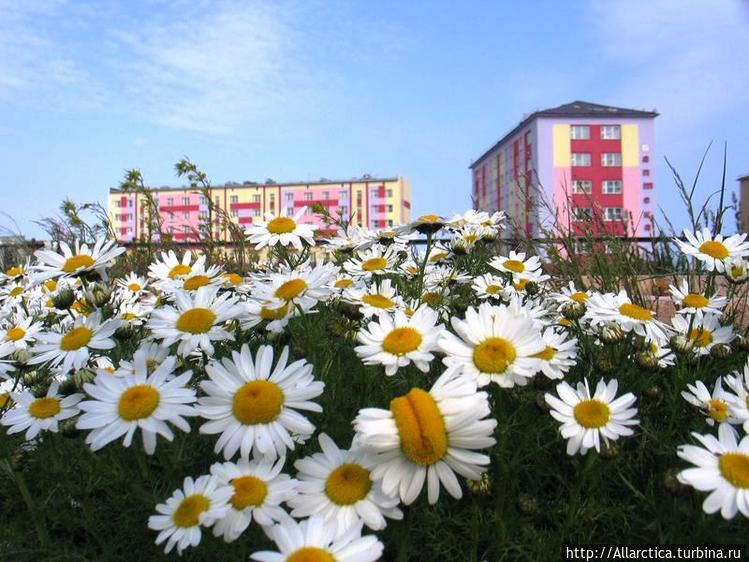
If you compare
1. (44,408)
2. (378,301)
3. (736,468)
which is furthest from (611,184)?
(44,408)

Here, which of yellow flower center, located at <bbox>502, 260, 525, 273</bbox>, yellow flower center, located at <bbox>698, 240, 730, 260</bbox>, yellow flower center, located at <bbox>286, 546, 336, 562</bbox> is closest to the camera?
yellow flower center, located at <bbox>286, 546, 336, 562</bbox>

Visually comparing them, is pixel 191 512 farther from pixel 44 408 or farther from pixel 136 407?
pixel 44 408

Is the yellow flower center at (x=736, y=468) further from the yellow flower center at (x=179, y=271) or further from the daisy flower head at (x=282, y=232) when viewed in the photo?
the yellow flower center at (x=179, y=271)

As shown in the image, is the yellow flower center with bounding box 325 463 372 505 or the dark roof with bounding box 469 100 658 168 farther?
the dark roof with bounding box 469 100 658 168

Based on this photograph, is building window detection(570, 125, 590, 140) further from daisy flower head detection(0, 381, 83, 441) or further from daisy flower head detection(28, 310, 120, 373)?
daisy flower head detection(0, 381, 83, 441)

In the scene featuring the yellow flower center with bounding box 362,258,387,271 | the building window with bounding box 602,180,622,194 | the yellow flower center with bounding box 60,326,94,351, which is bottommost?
the yellow flower center with bounding box 60,326,94,351

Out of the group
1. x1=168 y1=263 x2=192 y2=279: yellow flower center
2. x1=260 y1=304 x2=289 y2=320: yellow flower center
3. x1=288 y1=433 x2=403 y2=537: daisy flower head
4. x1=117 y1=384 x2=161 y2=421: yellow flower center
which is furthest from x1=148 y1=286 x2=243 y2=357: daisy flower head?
x1=168 y1=263 x2=192 y2=279: yellow flower center

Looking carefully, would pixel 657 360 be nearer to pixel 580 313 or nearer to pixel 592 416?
pixel 580 313

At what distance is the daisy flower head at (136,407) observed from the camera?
1.20 m

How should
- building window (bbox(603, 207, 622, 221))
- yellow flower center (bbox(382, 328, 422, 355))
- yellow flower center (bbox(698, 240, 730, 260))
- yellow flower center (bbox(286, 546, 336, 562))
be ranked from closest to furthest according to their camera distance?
yellow flower center (bbox(286, 546, 336, 562)) < yellow flower center (bbox(382, 328, 422, 355)) < yellow flower center (bbox(698, 240, 730, 260)) < building window (bbox(603, 207, 622, 221))

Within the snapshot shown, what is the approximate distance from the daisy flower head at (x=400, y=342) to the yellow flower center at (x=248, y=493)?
38 centimetres

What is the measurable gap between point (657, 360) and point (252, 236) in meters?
1.49

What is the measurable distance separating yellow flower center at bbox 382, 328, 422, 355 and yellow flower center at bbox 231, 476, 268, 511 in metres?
0.45

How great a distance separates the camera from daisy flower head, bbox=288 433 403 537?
1068 mm
